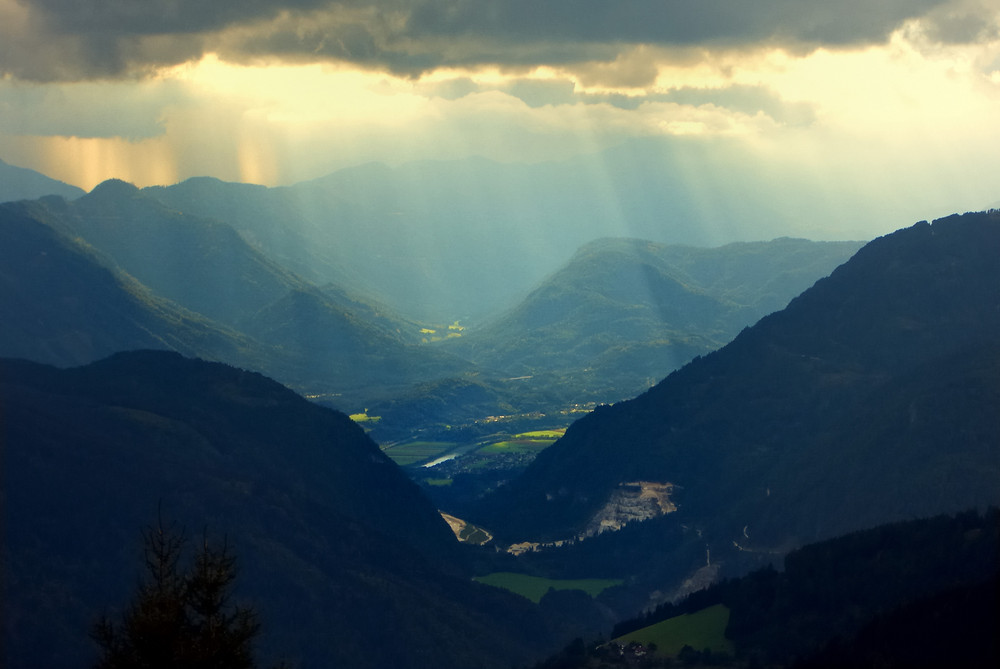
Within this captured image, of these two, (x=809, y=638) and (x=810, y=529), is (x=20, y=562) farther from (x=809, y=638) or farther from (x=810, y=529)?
(x=810, y=529)

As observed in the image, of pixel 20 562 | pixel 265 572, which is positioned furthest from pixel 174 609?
pixel 265 572

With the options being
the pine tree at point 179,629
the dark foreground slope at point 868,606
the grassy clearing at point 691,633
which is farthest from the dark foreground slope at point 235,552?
the pine tree at point 179,629

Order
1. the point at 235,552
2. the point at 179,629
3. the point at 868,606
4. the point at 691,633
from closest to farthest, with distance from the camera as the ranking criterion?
1. the point at 179,629
2. the point at 868,606
3. the point at 691,633
4. the point at 235,552

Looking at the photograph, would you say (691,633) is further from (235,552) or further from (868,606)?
(235,552)

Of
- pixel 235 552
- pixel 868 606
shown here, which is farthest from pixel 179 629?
pixel 235 552

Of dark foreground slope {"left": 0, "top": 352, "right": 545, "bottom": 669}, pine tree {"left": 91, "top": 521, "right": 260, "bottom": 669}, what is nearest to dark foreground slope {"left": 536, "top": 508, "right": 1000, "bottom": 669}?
dark foreground slope {"left": 0, "top": 352, "right": 545, "bottom": 669}

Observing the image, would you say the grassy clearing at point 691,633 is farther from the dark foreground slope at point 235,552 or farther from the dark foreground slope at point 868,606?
the dark foreground slope at point 235,552
